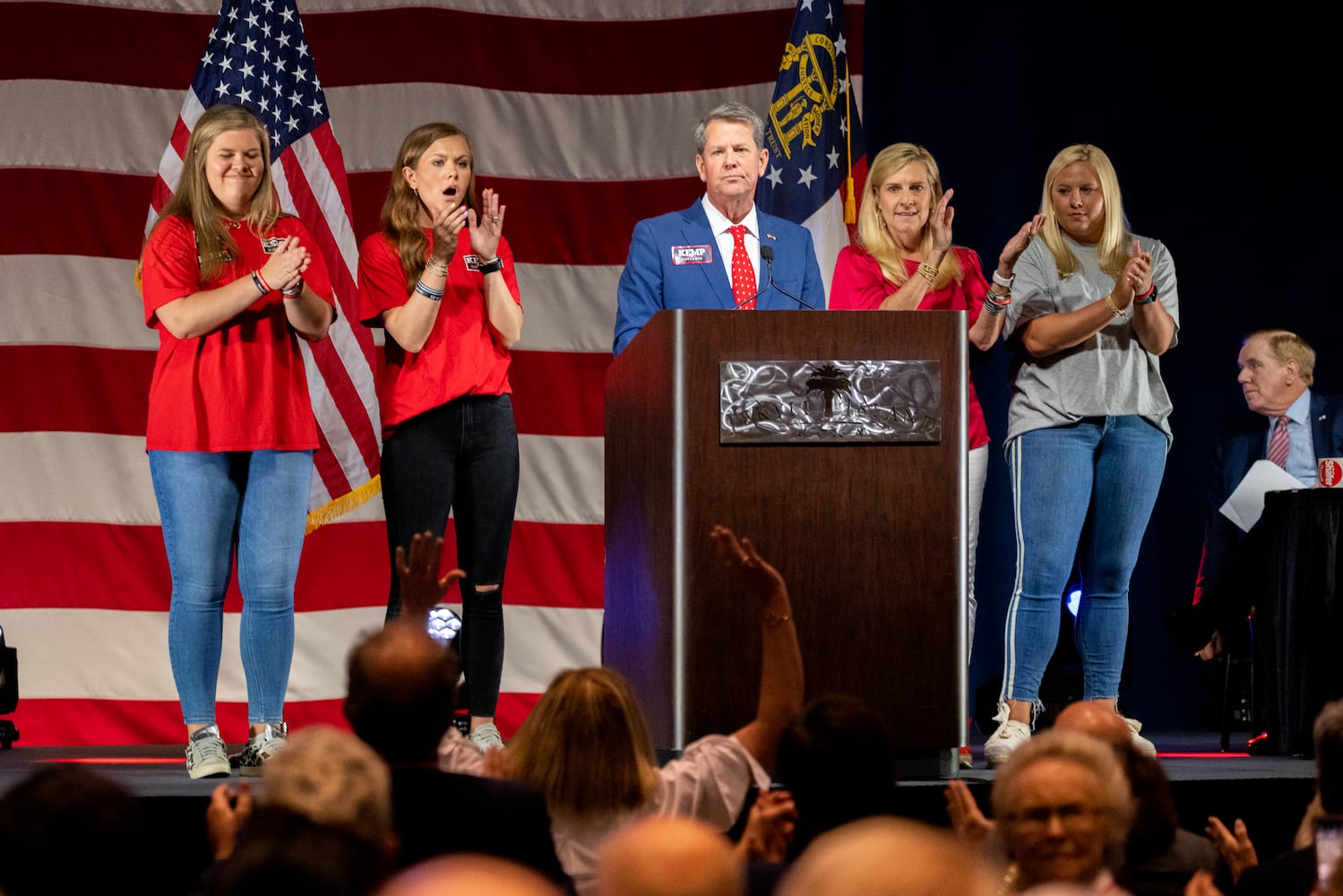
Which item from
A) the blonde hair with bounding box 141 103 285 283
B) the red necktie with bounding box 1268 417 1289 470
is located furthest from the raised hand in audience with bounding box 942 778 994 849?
the red necktie with bounding box 1268 417 1289 470

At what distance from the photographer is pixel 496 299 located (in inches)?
157

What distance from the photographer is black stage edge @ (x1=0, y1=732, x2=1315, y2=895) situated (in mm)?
3242

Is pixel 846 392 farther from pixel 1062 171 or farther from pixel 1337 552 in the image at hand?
pixel 1337 552

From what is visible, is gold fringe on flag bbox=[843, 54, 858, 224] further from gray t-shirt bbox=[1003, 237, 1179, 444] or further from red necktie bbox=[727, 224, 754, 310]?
red necktie bbox=[727, 224, 754, 310]

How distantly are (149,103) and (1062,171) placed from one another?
349 cm

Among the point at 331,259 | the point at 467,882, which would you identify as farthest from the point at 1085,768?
the point at 331,259

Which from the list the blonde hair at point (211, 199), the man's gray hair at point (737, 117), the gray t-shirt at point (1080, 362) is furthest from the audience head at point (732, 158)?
the blonde hair at point (211, 199)

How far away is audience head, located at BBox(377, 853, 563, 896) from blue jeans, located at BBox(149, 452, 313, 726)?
8.49 ft

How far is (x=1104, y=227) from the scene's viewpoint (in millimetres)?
4168

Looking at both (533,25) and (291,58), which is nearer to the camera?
(291,58)

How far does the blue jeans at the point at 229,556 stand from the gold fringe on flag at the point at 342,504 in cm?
173

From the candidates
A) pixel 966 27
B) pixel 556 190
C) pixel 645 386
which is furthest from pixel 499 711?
pixel 966 27

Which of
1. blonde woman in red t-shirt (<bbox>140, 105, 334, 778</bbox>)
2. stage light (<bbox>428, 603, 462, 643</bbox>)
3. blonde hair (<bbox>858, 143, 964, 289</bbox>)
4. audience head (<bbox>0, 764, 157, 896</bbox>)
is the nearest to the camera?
audience head (<bbox>0, 764, 157, 896</bbox>)

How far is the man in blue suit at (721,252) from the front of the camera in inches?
153
